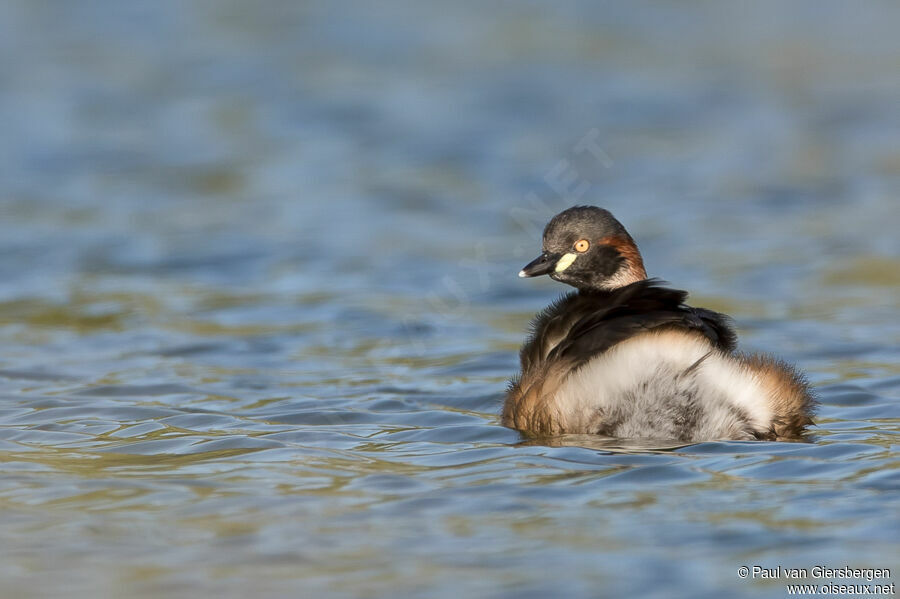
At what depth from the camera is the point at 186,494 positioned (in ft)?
18.4

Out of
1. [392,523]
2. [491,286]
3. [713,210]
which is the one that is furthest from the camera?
[713,210]

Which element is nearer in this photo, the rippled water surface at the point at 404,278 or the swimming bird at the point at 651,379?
the rippled water surface at the point at 404,278

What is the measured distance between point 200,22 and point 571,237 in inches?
529

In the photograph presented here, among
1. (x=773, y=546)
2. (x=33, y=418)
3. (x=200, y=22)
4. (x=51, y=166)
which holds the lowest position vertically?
(x=773, y=546)

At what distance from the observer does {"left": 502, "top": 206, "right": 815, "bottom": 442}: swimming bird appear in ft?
18.5

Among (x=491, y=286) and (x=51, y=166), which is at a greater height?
(x=51, y=166)

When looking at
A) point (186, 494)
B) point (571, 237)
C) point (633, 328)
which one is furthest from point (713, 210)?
point (186, 494)

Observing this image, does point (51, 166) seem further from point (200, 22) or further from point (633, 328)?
point (633, 328)

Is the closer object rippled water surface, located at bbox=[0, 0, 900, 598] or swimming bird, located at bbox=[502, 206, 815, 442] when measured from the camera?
rippled water surface, located at bbox=[0, 0, 900, 598]

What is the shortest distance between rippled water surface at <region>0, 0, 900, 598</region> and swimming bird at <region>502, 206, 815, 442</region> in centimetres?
12

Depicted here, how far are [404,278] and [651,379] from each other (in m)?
5.22

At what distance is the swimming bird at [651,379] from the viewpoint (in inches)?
222

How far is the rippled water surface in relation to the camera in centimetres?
498

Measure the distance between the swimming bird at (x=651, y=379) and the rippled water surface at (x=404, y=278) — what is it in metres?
0.12
